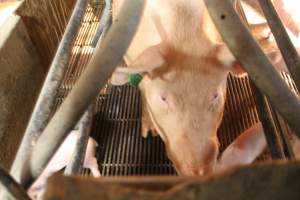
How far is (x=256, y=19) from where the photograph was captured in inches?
126

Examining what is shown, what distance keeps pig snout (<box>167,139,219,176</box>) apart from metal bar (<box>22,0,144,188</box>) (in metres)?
0.84

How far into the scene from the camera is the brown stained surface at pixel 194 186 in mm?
582

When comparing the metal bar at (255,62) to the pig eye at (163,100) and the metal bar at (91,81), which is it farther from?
the pig eye at (163,100)

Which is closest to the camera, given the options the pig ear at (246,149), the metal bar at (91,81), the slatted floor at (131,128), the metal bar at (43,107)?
the metal bar at (91,81)

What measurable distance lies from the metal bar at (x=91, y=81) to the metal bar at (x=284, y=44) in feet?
1.75

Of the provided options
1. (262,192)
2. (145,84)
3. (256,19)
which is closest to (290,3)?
(256,19)

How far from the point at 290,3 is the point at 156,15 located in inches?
62.7

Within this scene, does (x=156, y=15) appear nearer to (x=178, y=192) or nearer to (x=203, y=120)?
(x=203, y=120)

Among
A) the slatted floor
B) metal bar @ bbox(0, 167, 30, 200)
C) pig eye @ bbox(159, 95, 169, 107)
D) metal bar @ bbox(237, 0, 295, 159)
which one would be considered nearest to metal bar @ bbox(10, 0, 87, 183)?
metal bar @ bbox(0, 167, 30, 200)

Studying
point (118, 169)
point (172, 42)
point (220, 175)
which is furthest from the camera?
point (118, 169)

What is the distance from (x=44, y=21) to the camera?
3152 mm

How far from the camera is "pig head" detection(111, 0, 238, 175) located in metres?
1.62

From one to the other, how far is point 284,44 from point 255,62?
45cm

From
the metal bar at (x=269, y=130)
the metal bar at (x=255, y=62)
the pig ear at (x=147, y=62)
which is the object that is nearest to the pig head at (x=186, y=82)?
the pig ear at (x=147, y=62)
